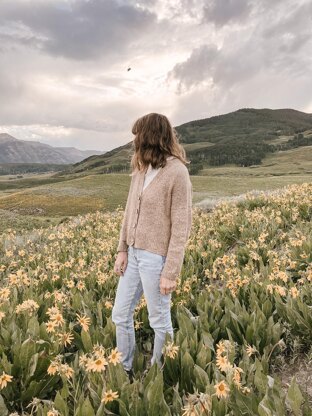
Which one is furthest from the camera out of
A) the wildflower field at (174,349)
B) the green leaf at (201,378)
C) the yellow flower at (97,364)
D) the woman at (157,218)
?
the woman at (157,218)

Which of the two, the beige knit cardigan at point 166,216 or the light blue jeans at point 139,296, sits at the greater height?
the beige knit cardigan at point 166,216

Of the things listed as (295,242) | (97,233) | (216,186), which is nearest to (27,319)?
(295,242)

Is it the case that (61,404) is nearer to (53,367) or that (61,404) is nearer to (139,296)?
(53,367)

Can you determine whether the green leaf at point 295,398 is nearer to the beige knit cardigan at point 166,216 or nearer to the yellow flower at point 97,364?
the beige knit cardigan at point 166,216

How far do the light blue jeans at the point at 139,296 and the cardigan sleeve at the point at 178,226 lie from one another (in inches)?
6.0

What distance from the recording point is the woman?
3764 millimetres

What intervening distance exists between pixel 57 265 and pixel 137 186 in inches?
166

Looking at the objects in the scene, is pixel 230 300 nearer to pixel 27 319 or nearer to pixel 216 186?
pixel 27 319

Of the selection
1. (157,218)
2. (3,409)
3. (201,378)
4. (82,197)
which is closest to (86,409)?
(3,409)

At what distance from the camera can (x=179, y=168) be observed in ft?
12.4

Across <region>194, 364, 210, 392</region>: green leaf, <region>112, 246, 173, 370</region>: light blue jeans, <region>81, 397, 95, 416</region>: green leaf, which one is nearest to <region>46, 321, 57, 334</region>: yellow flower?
<region>112, 246, 173, 370</region>: light blue jeans

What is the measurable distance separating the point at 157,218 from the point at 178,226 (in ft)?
0.80

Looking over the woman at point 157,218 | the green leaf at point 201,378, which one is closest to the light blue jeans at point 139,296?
the woman at point 157,218

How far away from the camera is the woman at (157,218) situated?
376cm
